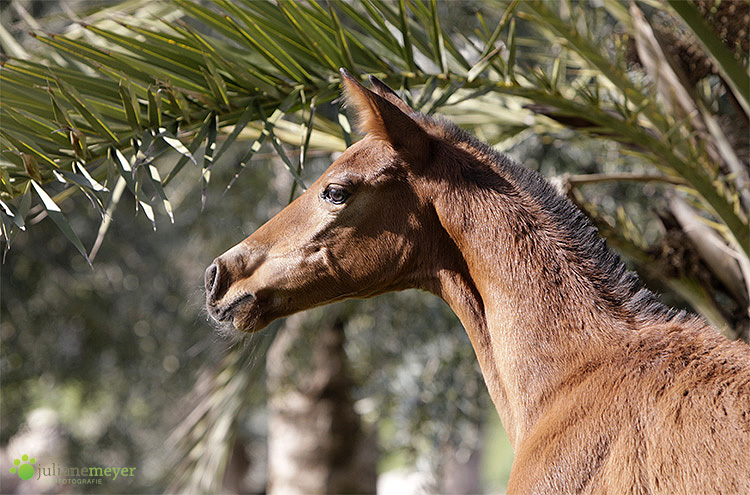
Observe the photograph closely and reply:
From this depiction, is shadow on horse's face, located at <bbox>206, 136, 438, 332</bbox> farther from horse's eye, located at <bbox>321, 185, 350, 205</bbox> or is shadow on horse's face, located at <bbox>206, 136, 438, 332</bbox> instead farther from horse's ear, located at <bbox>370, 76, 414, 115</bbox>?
horse's ear, located at <bbox>370, 76, 414, 115</bbox>

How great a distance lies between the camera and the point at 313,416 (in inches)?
269

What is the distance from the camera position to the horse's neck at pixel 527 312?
212 centimetres

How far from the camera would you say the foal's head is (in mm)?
2311

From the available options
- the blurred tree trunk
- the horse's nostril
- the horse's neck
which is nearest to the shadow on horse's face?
the horse's nostril

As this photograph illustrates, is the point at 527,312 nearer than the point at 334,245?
Yes

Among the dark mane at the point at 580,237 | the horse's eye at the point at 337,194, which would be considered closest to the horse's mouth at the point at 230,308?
the horse's eye at the point at 337,194

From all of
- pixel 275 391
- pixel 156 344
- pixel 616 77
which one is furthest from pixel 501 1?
pixel 156 344

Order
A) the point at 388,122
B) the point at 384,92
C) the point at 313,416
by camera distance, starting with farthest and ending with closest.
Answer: the point at 313,416
the point at 384,92
the point at 388,122

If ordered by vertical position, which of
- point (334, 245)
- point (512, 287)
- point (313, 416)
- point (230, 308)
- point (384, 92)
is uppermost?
point (384, 92)

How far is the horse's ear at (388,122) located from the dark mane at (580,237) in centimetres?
12

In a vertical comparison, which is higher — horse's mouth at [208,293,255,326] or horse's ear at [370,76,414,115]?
horse's ear at [370,76,414,115]

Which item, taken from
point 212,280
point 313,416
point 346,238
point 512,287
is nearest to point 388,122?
point 346,238

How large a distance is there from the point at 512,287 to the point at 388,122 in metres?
0.65

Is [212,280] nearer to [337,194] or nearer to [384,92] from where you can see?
[337,194]
